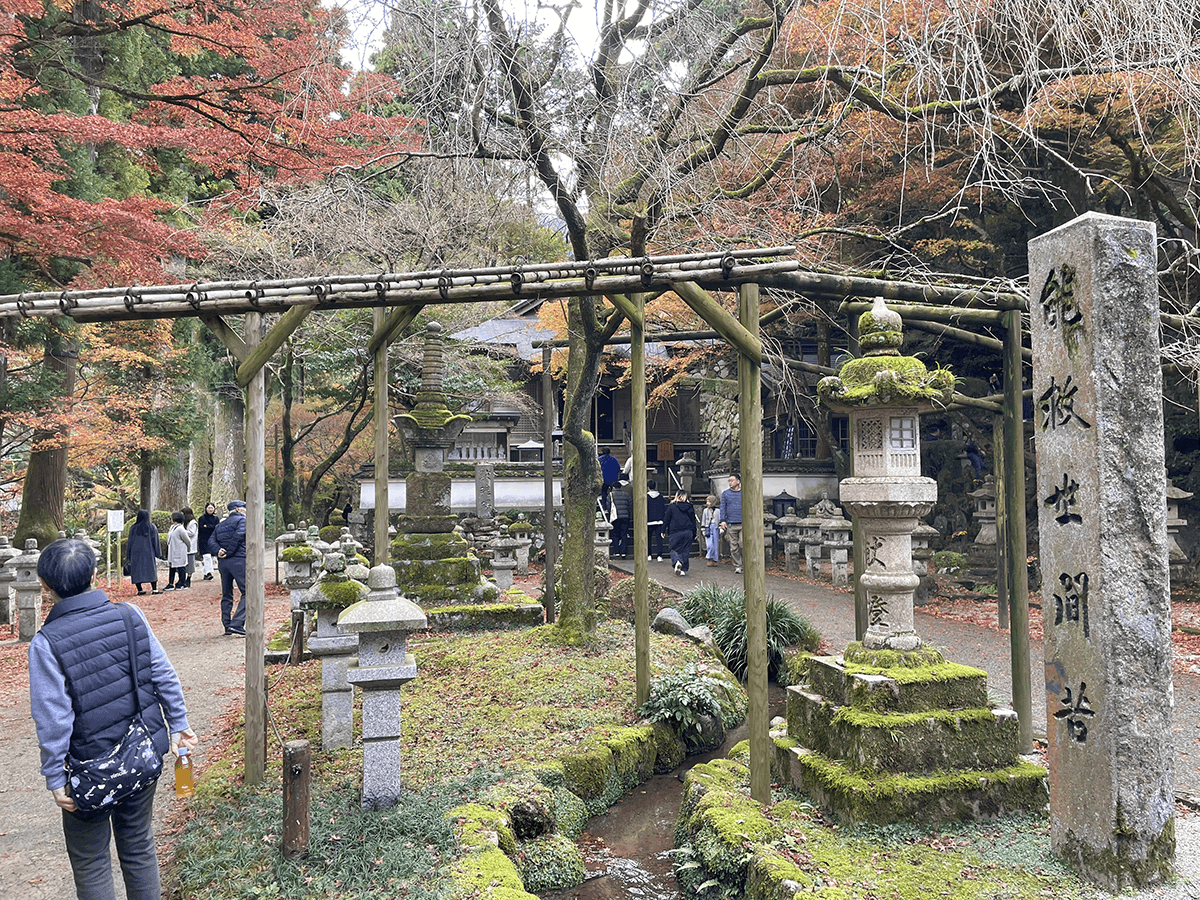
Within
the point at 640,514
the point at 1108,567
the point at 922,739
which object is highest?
the point at 640,514

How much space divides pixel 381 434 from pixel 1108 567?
18.6 ft

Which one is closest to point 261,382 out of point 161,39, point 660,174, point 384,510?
point 384,510

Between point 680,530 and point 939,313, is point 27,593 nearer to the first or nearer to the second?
point 680,530

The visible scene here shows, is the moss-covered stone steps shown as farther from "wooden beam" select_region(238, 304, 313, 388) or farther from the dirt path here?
"wooden beam" select_region(238, 304, 313, 388)

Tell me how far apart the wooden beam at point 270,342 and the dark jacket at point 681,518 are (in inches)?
515

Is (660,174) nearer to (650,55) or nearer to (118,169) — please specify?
(650,55)

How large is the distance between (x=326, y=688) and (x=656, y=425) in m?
23.8

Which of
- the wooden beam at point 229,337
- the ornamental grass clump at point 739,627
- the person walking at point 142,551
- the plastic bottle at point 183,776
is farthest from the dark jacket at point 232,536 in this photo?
the plastic bottle at point 183,776

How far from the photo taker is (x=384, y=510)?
7461 mm

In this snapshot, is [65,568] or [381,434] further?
[381,434]

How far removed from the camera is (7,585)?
1308 cm

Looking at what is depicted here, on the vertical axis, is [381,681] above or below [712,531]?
above

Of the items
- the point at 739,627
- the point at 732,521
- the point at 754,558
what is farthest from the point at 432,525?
the point at 732,521

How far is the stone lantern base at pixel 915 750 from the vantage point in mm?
4914
